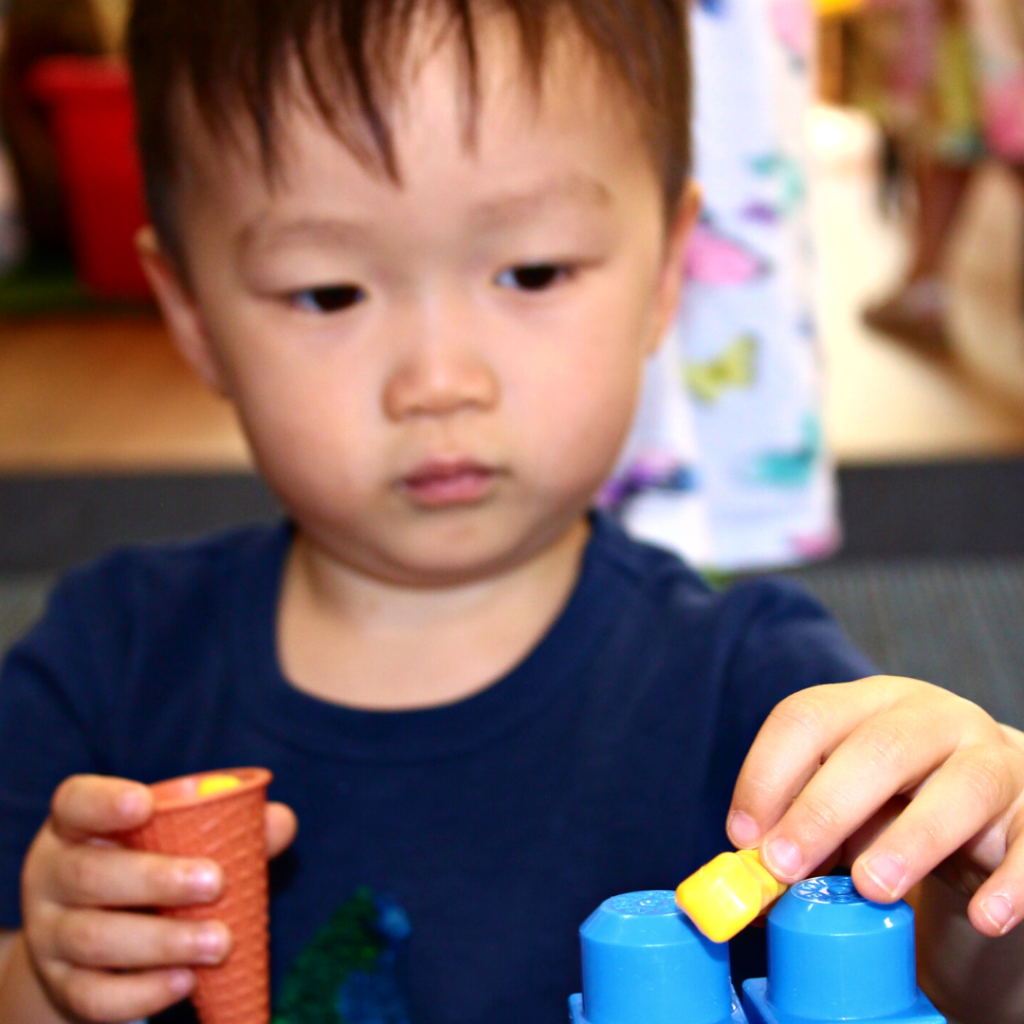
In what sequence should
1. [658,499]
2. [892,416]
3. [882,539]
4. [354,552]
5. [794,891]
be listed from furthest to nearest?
[892,416] → [882,539] → [658,499] → [354,552] → [794,891]

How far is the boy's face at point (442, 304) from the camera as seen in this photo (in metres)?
0.72

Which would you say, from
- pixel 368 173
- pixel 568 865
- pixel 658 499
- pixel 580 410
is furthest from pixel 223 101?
pixel 658 499

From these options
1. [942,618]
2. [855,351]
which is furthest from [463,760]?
[855,351]

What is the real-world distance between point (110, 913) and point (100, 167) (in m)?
3.74

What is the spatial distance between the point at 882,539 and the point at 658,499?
2.37ft

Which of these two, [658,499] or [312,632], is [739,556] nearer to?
[658,499]

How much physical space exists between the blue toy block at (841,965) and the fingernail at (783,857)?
3 centimetres

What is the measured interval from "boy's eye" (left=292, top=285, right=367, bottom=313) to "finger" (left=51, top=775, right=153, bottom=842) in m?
0.27

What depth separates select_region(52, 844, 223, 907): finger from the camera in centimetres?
58

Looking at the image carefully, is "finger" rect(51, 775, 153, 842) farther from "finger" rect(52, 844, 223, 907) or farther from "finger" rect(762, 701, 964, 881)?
"finger" rect(762, 701, 964, 881)

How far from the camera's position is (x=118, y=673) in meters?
0.87

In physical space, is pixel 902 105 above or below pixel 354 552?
below

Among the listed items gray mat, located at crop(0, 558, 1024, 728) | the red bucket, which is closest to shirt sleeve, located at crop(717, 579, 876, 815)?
gray mat, located at crop(0, 558, 1024, 728)

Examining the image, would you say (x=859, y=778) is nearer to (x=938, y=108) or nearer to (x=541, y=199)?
(x=541, y=199)
